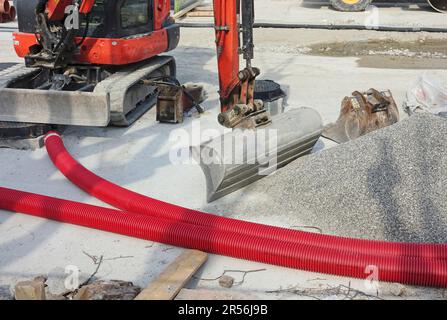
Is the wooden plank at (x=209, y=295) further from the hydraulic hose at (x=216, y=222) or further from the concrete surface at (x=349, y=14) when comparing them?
the concrete surface at (x=349, y=14)

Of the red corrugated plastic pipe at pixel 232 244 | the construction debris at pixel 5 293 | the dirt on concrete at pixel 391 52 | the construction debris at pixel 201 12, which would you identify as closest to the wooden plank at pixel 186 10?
the construction debris at pixel 201 12

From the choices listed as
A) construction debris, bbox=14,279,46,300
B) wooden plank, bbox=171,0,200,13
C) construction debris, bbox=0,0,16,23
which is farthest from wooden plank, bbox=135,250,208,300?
construction debris, bbox=0,0,16,23

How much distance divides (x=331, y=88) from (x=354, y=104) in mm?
2590

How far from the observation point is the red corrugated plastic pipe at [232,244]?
390cm

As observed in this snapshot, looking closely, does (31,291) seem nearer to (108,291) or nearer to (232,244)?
(108,291)

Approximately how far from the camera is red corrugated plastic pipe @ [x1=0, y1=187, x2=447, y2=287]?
390cm

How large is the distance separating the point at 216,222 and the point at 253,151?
1060 millimetres

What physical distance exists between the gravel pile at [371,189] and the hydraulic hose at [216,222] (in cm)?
42

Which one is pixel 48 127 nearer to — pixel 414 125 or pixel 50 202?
pixel 50 202

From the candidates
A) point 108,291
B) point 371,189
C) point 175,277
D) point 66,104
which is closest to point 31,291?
point 108,291

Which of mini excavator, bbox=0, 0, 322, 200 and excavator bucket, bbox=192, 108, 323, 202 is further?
mini excavator, bbox=0, 0, 322, 200

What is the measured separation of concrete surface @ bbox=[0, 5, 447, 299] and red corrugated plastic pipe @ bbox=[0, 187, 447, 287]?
0.25ft

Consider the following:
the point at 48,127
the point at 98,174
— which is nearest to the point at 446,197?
the point at 98,174

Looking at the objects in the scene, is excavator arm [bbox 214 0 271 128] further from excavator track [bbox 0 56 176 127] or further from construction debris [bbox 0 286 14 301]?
construction debris [bbox 0 286 14 301]
